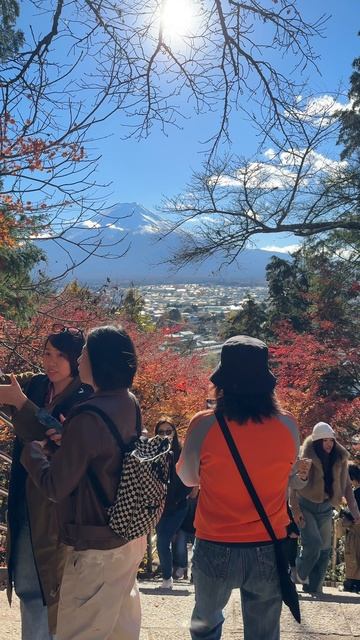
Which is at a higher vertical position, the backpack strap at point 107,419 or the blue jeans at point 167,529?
the backpack strap at point 107,419

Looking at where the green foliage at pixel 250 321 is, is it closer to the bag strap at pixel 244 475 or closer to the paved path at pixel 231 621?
the paved path at pixel 231 621

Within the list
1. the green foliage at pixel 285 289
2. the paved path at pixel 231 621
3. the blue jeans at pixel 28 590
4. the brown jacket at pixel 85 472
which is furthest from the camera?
the green foliage at pixel 285 289

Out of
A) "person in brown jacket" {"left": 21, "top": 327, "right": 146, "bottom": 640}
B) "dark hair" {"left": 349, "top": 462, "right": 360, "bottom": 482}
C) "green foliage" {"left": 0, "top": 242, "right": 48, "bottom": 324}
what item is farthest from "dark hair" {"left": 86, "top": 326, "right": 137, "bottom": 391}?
"green foliage" {"left": 0, "top": 242, "right": 48, "bottom": 324}

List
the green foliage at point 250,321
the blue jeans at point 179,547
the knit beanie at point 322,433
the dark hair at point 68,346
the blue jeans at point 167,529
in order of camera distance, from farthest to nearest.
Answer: the green foliage at point 250,321 < the blue jeans at point 179,547 < the blue jeans at point 167,529 < the knit beanie at point 322,433 < the dark hair at point 68,346

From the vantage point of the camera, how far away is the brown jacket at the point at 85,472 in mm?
1942

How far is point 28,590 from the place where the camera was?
2.39 metres

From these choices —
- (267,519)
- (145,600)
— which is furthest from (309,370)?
(267,519)

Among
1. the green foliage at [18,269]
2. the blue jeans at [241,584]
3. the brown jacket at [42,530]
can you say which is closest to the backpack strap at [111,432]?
the brown jacket at [42,530]

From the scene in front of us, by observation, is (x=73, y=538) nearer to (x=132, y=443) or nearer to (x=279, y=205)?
(x=132, y=443)

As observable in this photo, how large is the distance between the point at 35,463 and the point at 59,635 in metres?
0.63

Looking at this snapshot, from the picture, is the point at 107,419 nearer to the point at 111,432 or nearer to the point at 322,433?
the point at 111,432

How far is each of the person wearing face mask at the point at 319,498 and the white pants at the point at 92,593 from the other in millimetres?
2979

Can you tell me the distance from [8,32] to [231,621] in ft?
12.2

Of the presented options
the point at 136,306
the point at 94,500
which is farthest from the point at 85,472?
the point at 136,306
